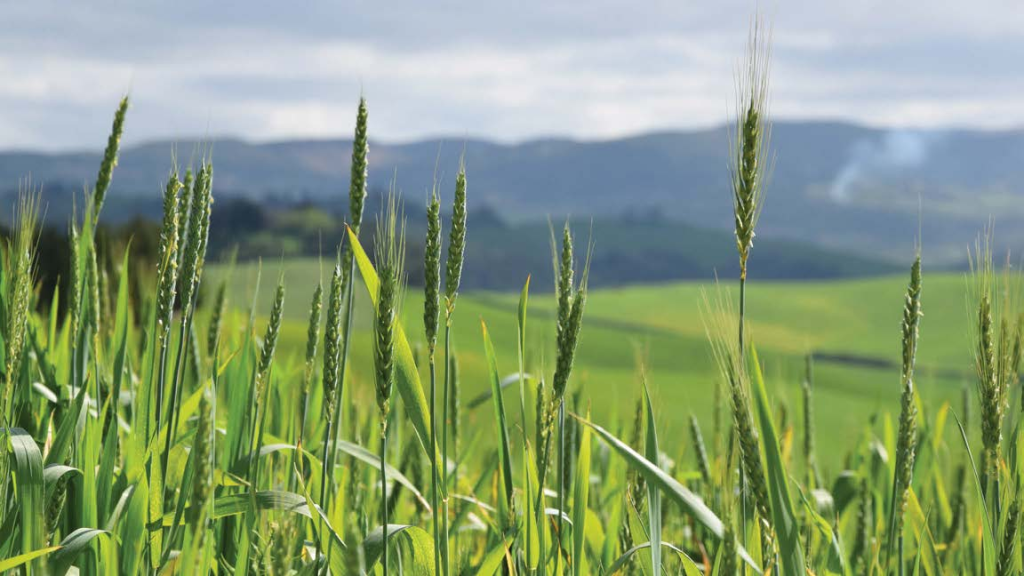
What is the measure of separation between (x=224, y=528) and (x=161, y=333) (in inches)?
38.4

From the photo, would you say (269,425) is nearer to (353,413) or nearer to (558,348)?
(353,413)

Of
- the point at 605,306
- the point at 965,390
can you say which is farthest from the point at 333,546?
the point at 605,306

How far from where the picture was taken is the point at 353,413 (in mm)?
4551

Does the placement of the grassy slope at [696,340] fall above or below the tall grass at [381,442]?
below

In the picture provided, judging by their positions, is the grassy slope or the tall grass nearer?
the tall grass

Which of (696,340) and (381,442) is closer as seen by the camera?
(381,442)

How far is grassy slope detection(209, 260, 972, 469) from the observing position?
7.10 metres

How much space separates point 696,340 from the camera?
6075cm

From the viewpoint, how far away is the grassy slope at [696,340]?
710 centimetres

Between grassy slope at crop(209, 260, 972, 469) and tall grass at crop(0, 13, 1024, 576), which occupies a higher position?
tall grass at crop(0, 13, 1024, 576)

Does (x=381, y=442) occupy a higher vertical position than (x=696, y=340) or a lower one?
higher

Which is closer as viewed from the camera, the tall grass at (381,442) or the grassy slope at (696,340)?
the tall grass at (381,442)

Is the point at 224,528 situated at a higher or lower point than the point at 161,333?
lower

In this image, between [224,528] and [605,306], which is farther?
[605,306]
